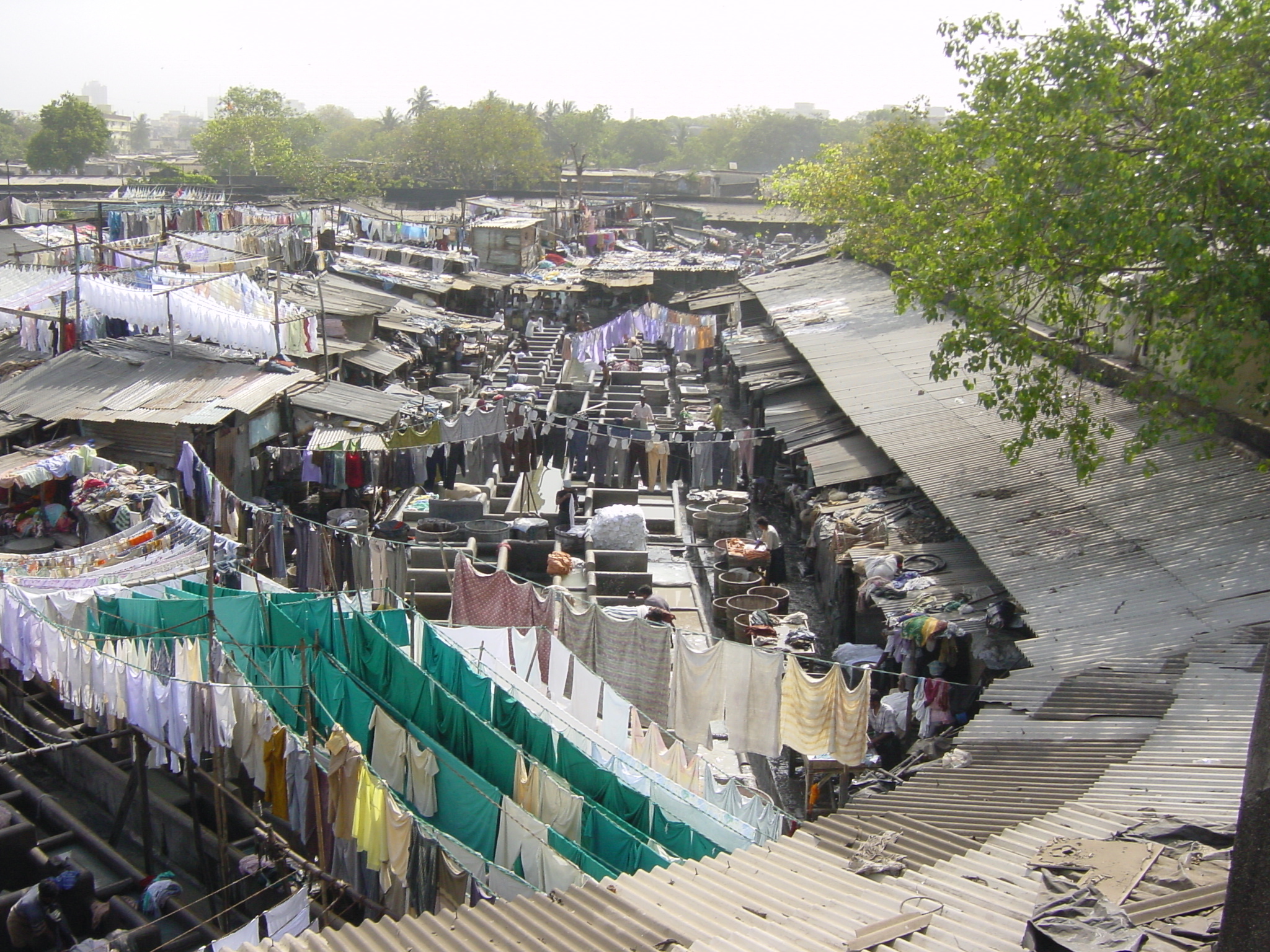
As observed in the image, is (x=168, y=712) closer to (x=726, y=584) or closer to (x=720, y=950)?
(x=720, y=950)

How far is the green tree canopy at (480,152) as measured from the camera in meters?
67.2

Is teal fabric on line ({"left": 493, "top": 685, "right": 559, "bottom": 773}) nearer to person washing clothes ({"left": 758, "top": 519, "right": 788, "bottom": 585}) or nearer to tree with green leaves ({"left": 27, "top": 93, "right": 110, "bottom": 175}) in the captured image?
person washing clothes ({"left": 758, "top": 519, "right": 788, "bottom": 585})

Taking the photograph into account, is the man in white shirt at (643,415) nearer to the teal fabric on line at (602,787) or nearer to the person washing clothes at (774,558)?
the person washing clothes at (774,558)

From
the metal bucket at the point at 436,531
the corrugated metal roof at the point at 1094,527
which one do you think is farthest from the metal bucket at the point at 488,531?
the corrugated metal roof at the point at 1094,527

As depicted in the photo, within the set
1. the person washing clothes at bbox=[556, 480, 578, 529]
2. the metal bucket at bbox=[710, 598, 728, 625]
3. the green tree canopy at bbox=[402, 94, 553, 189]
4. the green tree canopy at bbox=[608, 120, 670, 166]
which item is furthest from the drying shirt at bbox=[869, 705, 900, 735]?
→ the green tree canopy at bbox=[608, 120, 670, 166]

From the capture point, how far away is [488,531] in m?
16.4

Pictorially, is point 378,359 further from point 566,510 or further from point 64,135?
point 64,135

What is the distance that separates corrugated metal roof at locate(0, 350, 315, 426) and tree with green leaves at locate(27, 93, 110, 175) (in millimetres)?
54373

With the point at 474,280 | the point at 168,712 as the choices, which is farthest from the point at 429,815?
the point at 474,280

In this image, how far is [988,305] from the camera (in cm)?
1202

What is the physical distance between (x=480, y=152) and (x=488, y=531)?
5540 cm

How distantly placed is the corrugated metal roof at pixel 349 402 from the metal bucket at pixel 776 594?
288 inches

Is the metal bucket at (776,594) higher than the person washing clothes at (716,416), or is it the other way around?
the person washing clothes at (716,416)

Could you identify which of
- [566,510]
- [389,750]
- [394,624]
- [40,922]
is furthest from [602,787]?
[566,510]
